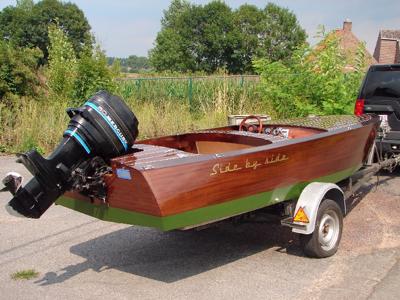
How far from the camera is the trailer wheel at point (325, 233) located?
5.05 metres

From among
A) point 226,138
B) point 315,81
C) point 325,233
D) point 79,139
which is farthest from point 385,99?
point 79,139

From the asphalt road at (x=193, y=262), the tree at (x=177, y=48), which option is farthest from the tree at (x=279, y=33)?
the asphalt road at (x=193, y=262)

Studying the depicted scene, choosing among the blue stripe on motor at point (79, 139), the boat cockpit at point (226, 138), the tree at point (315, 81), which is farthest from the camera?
the tree at point (315, 81)

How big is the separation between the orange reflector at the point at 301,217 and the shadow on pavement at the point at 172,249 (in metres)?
0.55

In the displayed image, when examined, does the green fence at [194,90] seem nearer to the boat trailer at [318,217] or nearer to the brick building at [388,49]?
the boat trailer at [318,217]

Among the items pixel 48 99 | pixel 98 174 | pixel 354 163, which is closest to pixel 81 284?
pixel 98 174

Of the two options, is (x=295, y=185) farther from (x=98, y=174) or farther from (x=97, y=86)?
(x=97, y=86)

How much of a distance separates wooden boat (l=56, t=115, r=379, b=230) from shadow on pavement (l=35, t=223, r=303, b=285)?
2.42 feet

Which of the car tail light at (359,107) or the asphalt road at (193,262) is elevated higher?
the car tail light at (359,107)

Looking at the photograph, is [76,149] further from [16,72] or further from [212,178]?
[16,72]

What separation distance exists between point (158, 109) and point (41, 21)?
64.4 metres

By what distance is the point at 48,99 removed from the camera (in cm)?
1328

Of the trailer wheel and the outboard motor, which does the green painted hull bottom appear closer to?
the trailer wheel

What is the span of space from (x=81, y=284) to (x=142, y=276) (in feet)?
1.81
